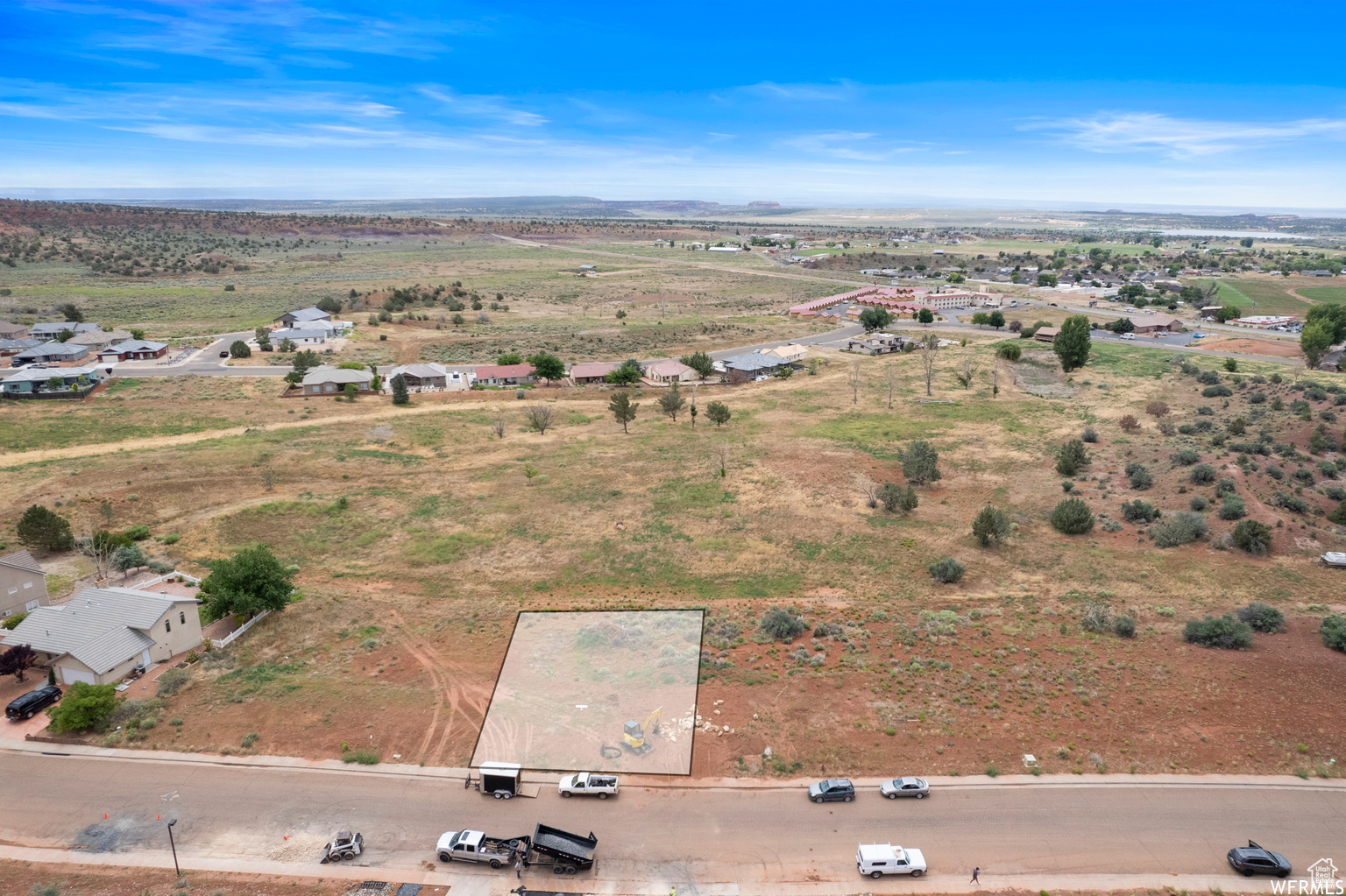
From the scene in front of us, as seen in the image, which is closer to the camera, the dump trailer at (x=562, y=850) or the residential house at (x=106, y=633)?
the dump trailer at (x=562, y=850)

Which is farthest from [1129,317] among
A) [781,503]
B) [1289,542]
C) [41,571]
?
[41,571]

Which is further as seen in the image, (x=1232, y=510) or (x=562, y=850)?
(x=1232, y=510)

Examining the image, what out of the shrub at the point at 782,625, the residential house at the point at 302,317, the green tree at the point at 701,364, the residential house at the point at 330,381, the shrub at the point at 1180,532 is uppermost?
the residential house at the point at 302,317

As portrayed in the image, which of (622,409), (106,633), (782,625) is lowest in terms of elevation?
(782,625)

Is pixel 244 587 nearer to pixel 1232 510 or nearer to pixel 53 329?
pixel 1232 510

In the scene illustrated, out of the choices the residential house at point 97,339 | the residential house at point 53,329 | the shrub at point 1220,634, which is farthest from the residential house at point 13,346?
the shrub at point 1220,634

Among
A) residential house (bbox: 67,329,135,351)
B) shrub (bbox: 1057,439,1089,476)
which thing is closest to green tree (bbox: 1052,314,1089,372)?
shrub (bbox: 1057,439,1089,476)

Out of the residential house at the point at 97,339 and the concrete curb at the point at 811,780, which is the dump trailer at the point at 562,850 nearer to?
the concrete curb at the point at 811,780

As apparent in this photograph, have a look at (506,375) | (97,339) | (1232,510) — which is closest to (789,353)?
(506,375)
